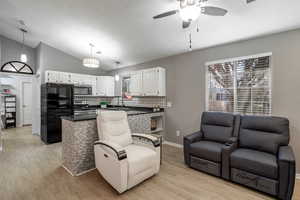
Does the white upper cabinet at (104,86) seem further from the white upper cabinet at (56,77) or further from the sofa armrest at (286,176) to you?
the sofa armrest at (286,176)

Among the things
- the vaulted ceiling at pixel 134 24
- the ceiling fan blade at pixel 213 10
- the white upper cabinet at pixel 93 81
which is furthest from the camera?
the white upper cabinet at pixel 93 81

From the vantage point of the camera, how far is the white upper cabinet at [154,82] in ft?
13.8

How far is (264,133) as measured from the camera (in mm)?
2525

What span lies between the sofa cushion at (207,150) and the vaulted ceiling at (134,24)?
85.6 inches

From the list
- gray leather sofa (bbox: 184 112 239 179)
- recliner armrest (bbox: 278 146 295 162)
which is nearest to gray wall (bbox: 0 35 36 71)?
gray leather sofa (bbox: 184 112 239 179)

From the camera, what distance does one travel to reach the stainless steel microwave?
5.17m

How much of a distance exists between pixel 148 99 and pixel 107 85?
203 cm

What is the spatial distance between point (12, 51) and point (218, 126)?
22.8ft

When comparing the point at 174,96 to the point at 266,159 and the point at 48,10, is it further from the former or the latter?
the point at 48,10

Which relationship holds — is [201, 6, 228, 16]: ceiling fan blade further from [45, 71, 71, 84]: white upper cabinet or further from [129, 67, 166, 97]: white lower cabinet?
[45, 71, 71, 84]: white upper cabinet

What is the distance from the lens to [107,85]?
5867 millimetres

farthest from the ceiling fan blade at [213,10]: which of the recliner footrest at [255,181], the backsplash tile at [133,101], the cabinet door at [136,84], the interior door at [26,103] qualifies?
the interior door at [26,103]

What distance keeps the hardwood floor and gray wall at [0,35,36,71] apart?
376 centimetres

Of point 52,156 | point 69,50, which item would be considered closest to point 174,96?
point 52,156
